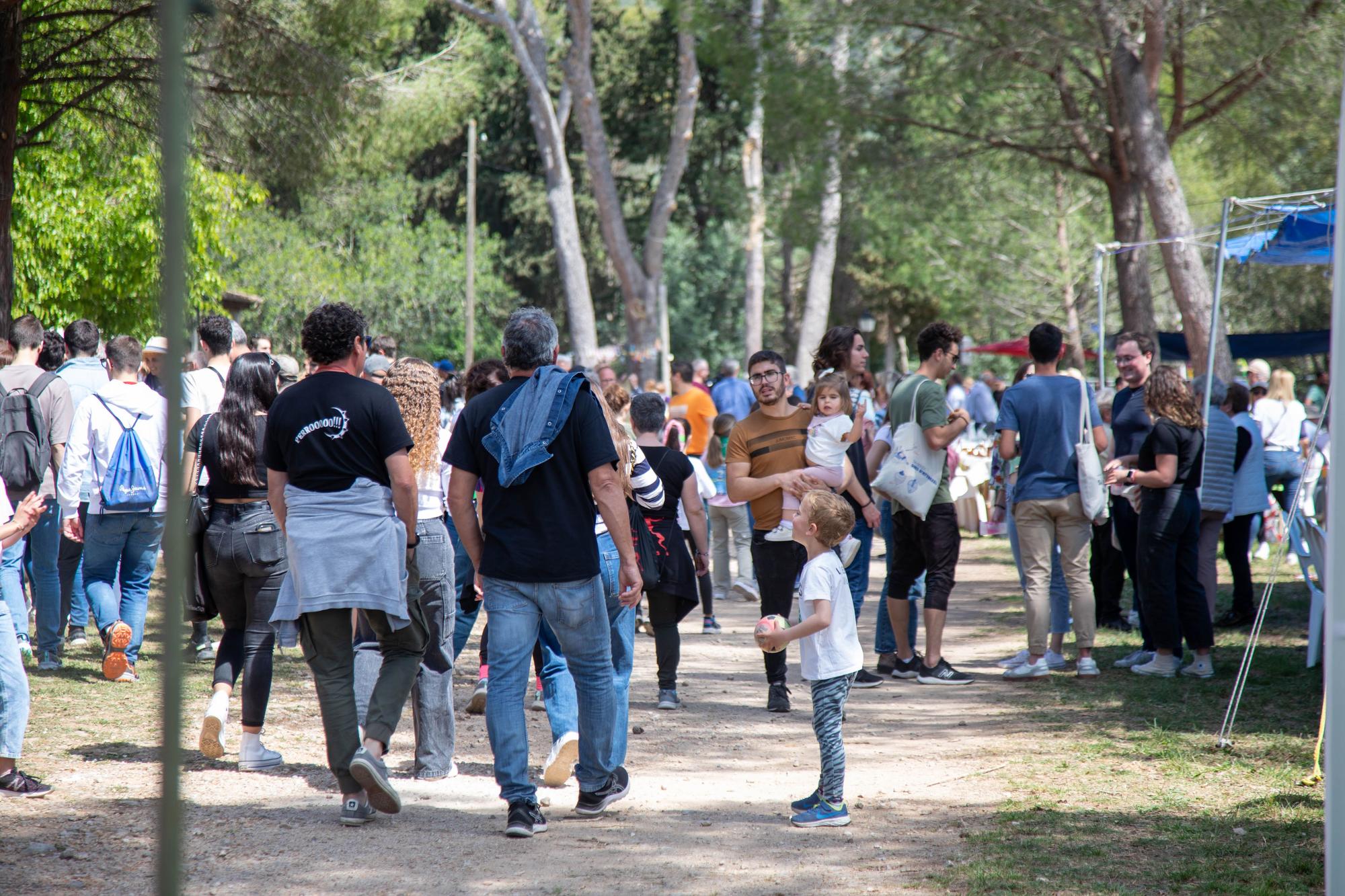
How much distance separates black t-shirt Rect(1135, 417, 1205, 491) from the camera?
23.7 ft

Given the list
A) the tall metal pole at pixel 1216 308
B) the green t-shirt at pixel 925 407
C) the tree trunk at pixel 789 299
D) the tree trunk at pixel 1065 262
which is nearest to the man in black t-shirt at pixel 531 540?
the green t-shirt at pixel 925 407

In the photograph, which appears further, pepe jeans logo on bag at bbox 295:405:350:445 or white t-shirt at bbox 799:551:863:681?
white t-shirt at bbox 799:551:863:681

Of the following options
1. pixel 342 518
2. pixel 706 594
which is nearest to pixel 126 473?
pixel 342 518

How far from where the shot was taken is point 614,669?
504cm

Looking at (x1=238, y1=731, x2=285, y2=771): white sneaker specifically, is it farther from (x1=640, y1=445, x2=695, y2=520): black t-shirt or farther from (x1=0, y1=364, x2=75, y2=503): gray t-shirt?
(x1=0, y1=364, x2=75, y2=503): gray t-shirt

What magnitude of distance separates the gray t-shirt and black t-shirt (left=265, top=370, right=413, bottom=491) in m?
3.68

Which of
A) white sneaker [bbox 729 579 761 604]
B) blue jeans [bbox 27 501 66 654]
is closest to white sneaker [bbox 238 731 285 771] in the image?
blue jeans [bbox 27 501 66 654]

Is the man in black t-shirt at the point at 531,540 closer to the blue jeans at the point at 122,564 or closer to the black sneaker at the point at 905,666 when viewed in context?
the black sneaker at the point at 905,666

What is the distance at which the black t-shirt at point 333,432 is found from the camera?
4.50 m

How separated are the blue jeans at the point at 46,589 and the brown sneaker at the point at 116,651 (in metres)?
Result: 0.56

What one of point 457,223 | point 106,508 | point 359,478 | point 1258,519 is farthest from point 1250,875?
point 457,223

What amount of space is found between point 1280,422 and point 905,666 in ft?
20.0

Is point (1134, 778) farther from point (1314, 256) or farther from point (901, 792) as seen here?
point (1314, 256)

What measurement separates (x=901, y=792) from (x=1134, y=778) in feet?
3.33
